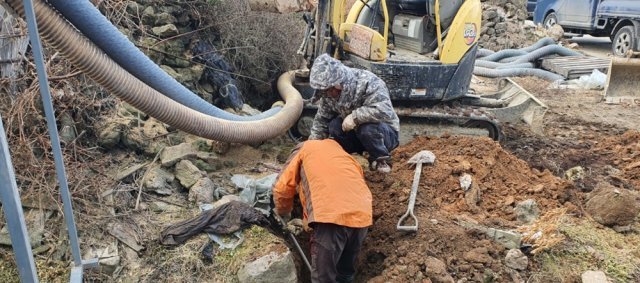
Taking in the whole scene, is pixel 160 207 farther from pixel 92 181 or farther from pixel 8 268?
pixel 8 268

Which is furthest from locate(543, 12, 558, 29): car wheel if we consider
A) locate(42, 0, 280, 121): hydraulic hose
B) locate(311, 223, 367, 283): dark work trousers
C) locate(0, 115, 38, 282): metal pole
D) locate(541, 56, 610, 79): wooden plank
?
locate(0, 115, 38, 282): metal pole

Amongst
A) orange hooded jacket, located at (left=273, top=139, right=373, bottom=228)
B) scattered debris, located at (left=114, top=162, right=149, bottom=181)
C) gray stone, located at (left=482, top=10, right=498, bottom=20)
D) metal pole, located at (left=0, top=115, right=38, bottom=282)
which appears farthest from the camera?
gray stone, located at (left=482, top=10, right=498, bottom=20)

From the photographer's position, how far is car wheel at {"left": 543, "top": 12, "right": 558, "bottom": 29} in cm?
1503

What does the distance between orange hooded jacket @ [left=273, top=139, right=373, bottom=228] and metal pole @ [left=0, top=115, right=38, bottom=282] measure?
1.68 m

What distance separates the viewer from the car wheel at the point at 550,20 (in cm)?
1503

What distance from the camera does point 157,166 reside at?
4.71 m

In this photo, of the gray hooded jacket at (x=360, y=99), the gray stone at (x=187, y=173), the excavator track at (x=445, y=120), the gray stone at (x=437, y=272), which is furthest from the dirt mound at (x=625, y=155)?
the gray stone at (x=187, y=173)

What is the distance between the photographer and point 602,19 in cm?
1297

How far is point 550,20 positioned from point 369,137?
12.7 m

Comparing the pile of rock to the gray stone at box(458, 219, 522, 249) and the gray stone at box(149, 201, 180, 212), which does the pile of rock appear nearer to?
the gray stone at box(458, 219, 522, 249)

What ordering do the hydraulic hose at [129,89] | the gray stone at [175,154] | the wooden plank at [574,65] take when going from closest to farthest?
the hydraulic hose at [129,89]
the gray stone at [175,154]
the wooden plank at [574,65]

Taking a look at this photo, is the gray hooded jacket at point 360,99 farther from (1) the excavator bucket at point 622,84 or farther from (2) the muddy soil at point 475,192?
(1) the excavator bucket at point 622,84

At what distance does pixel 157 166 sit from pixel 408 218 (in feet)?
7.50

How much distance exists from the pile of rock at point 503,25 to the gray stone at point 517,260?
10.8 metres
